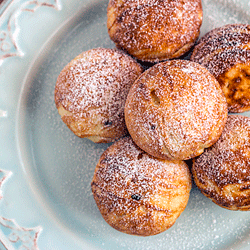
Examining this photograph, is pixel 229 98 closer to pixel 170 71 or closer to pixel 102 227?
pixel 170 71

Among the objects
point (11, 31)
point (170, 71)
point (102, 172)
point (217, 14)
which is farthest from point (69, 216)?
point (217, 14)

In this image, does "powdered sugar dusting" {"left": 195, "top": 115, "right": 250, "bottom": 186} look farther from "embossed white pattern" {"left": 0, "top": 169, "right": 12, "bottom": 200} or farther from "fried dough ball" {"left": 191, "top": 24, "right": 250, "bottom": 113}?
"embossed white pattern" {"left": 0, "top": 169, "right": 12, "bottom": 200}

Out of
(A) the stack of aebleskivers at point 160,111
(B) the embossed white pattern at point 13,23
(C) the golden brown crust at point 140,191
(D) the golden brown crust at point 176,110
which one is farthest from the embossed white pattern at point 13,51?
(D) the golden brown crust at point 176,110

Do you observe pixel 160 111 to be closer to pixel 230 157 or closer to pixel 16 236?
pixel 230 157

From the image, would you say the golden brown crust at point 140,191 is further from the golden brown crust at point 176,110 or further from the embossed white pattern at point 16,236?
the embossed white pattern at point 16,236

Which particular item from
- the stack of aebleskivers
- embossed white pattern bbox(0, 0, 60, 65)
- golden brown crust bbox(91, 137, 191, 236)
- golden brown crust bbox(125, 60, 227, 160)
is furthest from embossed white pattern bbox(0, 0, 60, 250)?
golden brown crust bbox(125, 60, 227, 160)

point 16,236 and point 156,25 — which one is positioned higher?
point 156,25

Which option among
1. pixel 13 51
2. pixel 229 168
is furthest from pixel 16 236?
pixel 229 168
